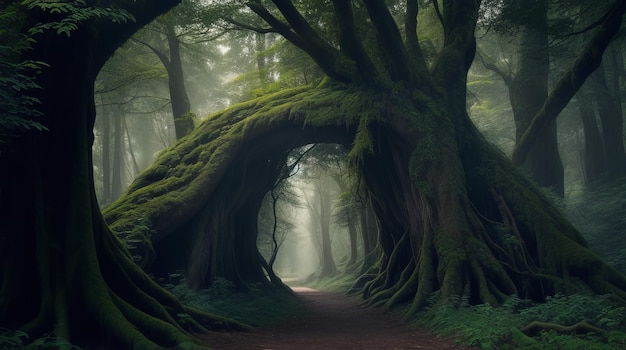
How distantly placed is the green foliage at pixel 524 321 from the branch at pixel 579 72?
244 inches

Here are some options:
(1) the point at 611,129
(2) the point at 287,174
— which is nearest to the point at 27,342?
(2) the point at 287,174

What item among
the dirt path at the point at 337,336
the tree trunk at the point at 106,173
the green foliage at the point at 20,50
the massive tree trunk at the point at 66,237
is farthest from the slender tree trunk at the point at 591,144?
the tree trunk at the point at 106,173

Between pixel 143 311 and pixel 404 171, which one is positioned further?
pixel 404 171

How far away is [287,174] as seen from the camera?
16.5m

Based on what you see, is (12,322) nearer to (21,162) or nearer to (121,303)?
(121,303)

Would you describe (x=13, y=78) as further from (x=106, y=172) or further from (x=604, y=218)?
(x=106, y=172)

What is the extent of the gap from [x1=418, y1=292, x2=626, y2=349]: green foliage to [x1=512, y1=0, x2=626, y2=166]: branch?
6.19 m

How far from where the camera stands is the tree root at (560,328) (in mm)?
5980

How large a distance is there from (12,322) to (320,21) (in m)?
12.3

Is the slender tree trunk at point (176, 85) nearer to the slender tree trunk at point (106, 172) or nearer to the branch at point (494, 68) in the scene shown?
the slender tree trunk at point (106, 172)

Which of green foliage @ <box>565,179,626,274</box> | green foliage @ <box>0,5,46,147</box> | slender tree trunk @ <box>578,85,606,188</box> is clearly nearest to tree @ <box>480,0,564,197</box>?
green foliage @ <box>565,179,626,274</box>

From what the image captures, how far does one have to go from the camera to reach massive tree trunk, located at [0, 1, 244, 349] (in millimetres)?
5285

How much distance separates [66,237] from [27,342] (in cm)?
153

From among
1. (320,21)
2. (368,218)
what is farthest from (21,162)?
(368,218)
